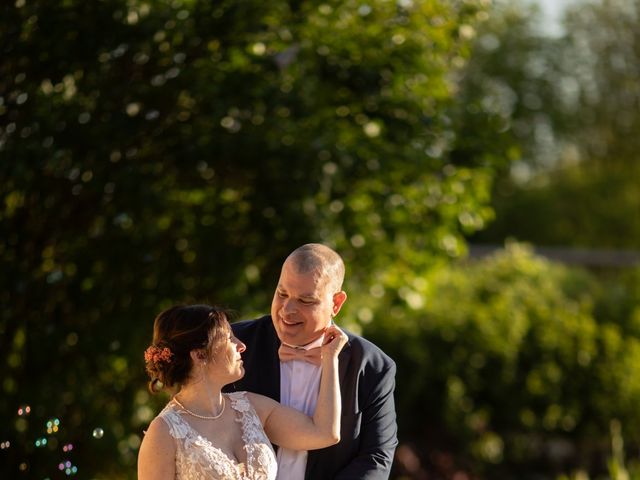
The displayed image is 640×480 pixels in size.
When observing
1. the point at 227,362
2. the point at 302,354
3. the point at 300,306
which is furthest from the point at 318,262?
the point at 227,362

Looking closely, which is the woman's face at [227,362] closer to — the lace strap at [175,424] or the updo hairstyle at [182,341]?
the updo hairstyle at [182,341]

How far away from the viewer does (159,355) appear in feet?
10.4

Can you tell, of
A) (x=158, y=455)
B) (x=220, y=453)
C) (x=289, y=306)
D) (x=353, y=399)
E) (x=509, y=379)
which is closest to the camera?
(x=158, y=455)

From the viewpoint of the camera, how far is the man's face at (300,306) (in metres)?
3.29

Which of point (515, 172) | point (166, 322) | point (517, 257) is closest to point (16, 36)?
point (166, 322)

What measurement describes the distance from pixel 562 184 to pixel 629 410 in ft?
52.7

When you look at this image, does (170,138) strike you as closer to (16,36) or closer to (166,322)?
(16,36)

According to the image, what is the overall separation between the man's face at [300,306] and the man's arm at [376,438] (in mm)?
287

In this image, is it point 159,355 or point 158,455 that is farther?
point 159,355

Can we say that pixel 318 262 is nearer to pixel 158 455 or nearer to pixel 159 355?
pixel 159 355

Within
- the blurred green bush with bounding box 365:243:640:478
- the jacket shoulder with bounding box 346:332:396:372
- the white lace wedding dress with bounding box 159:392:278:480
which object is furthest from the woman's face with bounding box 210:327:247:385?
the blurred green bush with bounding box 365:243:640:478

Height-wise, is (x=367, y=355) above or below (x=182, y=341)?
below

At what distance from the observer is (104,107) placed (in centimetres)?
515

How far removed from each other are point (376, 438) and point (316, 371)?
273 millimetres
